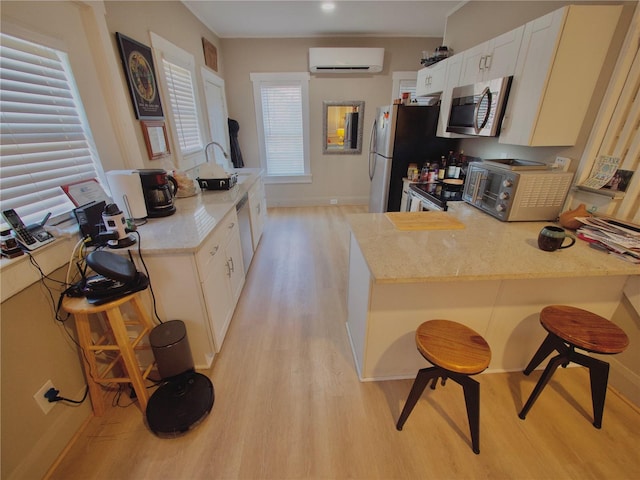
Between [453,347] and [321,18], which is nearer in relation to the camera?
[453,347]

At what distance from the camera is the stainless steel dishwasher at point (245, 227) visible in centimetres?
255

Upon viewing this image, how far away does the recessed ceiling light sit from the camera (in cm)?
294

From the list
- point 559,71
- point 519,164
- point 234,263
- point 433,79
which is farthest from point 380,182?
point 234,263

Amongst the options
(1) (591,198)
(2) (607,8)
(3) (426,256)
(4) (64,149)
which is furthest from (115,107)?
(1) (591,198)

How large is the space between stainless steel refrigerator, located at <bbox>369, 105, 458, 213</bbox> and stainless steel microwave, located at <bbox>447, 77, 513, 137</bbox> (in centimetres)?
62

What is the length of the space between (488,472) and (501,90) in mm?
2294

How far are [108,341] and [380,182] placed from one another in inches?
125

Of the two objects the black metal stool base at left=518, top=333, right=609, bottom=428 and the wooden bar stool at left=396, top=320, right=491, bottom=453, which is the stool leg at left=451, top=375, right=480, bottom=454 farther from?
the black metal stool base at left=518, top=333, right=609, bottom=428

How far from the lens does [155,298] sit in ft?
5.14

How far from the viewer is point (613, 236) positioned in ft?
4.55

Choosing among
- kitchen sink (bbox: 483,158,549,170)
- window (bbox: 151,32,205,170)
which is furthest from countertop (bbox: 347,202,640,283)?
window (bbox: 151,32,205,170)

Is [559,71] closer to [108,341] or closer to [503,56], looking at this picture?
[503,56]

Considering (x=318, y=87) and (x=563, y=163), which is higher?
(x=318, y=87)

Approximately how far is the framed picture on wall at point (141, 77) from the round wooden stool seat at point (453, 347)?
8.30ft
